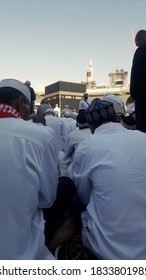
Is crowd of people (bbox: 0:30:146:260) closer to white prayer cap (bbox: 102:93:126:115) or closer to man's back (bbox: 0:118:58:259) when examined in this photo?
man's back (bbox: 0:118:58:259)

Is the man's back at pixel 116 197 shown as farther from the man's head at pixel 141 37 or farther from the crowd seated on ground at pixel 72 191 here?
the man's head at pixel 141 37

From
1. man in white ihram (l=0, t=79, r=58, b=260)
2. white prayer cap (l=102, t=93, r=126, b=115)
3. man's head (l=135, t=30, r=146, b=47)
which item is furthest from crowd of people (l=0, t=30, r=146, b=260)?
man's head (l=135, t=30, r=146, b=47)

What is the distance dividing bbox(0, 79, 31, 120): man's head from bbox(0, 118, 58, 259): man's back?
0.18 meters

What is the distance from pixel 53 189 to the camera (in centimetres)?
170

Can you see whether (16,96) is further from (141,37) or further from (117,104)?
(141,37)

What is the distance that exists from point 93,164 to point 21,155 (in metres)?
0.49

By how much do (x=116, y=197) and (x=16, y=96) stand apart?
79 cm

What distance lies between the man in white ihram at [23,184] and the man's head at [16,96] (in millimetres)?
58

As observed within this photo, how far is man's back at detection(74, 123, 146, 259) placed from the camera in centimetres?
170

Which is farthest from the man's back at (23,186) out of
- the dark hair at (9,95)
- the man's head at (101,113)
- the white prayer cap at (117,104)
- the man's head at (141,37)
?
the man's head at (141,37)

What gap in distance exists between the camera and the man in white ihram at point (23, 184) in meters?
1.47

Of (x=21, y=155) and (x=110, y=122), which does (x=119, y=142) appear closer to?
(x=110, y=122)

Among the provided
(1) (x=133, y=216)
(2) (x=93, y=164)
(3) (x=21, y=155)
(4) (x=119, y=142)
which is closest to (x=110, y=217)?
(1) (x=133, y=216)

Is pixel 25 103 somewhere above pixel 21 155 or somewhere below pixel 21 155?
above
